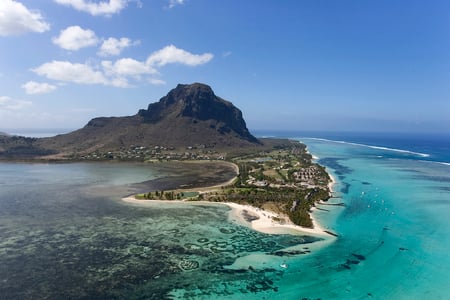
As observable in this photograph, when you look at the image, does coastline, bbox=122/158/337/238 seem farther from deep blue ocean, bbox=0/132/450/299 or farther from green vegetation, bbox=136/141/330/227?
deep blue ocean, bbox=0/132/450/299

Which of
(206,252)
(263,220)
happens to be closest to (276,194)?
(263,220)

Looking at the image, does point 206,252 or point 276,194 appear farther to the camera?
point 276,194

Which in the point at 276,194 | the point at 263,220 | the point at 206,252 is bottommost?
the point at 206,252

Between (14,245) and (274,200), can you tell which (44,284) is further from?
(274,200)

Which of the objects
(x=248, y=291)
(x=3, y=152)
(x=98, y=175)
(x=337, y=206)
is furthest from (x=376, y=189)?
(x=3, y=152)

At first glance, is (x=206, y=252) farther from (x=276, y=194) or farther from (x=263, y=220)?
(x=276, y=194)

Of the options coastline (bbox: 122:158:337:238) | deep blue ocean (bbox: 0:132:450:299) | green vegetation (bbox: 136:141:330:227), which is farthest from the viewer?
green vegetation (bbox: 136:141:330:227)

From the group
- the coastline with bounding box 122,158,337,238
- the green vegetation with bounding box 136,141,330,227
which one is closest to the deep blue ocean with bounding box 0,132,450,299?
the coastline with bounding box 122,158,337,238

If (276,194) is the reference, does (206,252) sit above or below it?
below
